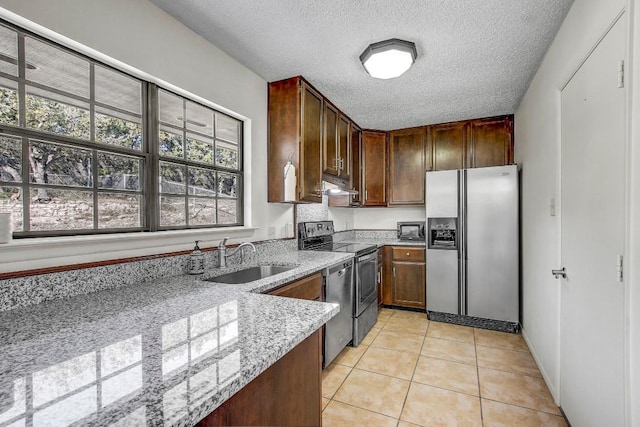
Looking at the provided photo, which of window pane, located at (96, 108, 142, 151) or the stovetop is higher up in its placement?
window pane, located at (96, 108, 142, 151)

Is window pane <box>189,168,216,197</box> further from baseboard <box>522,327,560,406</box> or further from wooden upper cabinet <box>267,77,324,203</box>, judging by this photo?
baseboard <box>522,327,560,406</box>

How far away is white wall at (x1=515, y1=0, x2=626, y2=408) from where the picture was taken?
1610mm

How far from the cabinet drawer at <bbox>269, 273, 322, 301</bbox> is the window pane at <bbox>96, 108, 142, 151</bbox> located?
1.19 m

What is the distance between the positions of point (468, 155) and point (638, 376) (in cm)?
318

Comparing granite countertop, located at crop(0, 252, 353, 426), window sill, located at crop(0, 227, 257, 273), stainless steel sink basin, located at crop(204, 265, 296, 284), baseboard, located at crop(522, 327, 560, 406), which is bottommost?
baseboard, located at crop(522, 327, 560, 406)

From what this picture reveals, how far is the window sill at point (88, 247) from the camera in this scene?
1.27 m

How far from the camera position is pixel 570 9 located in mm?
1771

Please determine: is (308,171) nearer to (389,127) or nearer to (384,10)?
(384,10)

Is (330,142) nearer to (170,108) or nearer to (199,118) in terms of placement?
(199,118)

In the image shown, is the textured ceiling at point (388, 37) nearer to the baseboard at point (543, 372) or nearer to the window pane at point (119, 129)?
the window pane at point (119, 129)

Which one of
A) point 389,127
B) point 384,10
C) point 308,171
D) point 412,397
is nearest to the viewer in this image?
point 384,10

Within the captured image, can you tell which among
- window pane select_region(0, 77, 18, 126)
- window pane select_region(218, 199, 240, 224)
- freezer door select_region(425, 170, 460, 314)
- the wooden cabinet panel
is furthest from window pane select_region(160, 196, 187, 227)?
freezer door select_region(425, 170, 460, 314)

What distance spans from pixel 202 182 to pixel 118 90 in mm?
754

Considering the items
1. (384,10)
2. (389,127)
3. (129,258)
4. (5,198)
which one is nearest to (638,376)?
(384,10)
